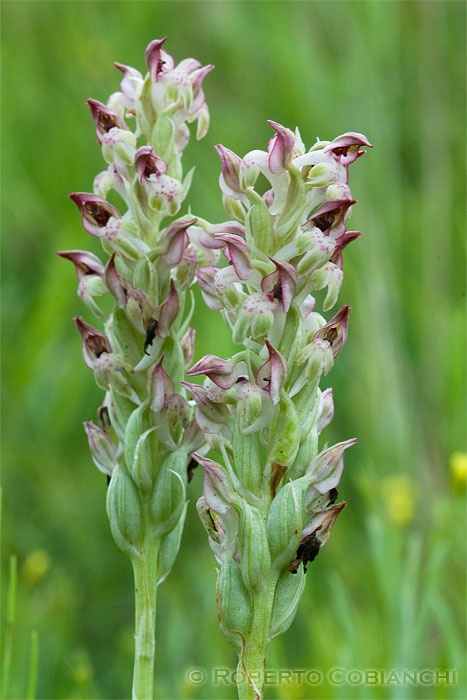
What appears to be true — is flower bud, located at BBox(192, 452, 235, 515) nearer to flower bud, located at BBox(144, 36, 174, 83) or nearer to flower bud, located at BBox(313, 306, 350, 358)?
flower bud, located at BBox(313, 306, 350, 358)

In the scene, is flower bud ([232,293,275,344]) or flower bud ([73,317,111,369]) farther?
flower bud ([73,317,111,369])

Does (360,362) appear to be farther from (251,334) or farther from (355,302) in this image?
(251,334)

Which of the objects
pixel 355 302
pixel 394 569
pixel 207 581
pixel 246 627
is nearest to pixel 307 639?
pixel 207 581

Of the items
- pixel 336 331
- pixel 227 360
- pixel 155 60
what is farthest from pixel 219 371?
pixel 155 60

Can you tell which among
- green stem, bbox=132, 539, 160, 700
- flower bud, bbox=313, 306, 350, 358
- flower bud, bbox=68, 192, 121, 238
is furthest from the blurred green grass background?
flower bud, bbox=68, 192, 121, 238

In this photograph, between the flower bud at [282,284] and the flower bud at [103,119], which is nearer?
the flower bud at [282,284]

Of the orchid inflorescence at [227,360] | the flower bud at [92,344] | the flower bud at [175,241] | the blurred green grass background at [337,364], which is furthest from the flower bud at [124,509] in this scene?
the blurred green grass background at [337,364]

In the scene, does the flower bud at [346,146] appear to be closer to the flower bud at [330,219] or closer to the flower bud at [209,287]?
the flower bud at [330,219]
